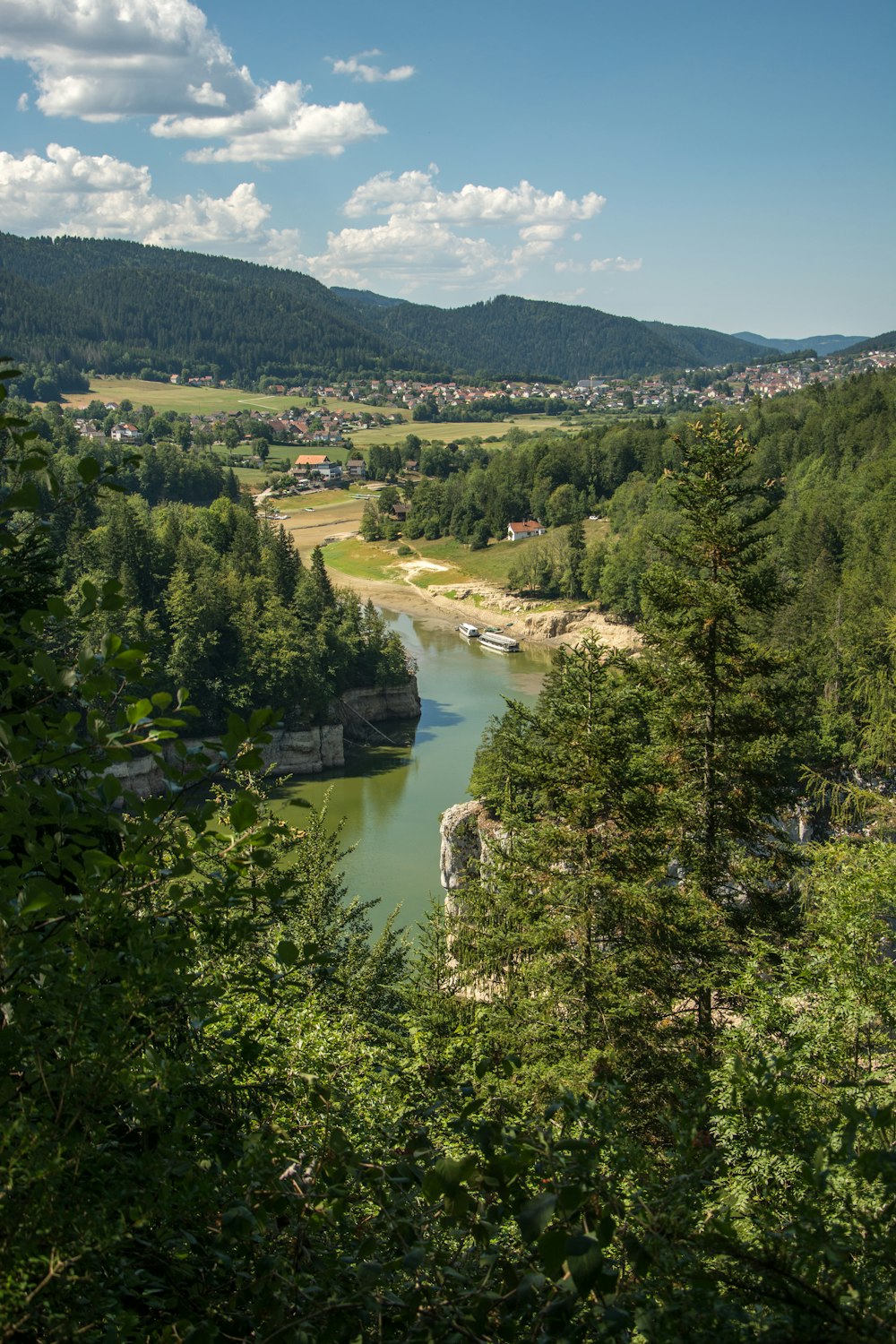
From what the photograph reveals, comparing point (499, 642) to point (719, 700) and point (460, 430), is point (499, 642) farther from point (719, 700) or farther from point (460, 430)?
point (460, 430)

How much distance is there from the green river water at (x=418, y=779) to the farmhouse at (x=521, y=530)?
22620 mm

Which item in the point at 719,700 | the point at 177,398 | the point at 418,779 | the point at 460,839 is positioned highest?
the point at 177,398

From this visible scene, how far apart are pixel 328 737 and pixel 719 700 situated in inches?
1110

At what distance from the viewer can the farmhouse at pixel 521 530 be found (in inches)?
3059

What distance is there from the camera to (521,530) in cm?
7794

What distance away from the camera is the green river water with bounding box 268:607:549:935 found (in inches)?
1098

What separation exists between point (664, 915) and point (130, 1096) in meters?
7.94

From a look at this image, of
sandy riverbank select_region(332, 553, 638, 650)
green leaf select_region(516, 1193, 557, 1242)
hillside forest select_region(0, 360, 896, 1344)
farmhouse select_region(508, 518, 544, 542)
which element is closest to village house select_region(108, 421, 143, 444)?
farmhouse select_region(508, 518, 544, 542)

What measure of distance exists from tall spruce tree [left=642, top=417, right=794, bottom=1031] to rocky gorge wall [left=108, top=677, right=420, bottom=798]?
68.6 feet

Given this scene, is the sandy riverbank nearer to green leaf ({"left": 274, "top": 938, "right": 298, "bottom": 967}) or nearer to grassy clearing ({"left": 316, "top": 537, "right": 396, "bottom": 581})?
grassy clearing ({"left": 316, "top": 537, "right": 396, "bottom": 581})

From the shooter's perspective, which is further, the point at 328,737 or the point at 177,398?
the point at 177,398

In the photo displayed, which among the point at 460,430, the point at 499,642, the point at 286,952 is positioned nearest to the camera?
the point at 286,952

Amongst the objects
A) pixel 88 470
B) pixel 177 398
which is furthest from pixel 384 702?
pixel 177 398

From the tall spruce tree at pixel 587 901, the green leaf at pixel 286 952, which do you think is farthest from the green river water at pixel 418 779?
the green leaf at pixel 286 952
